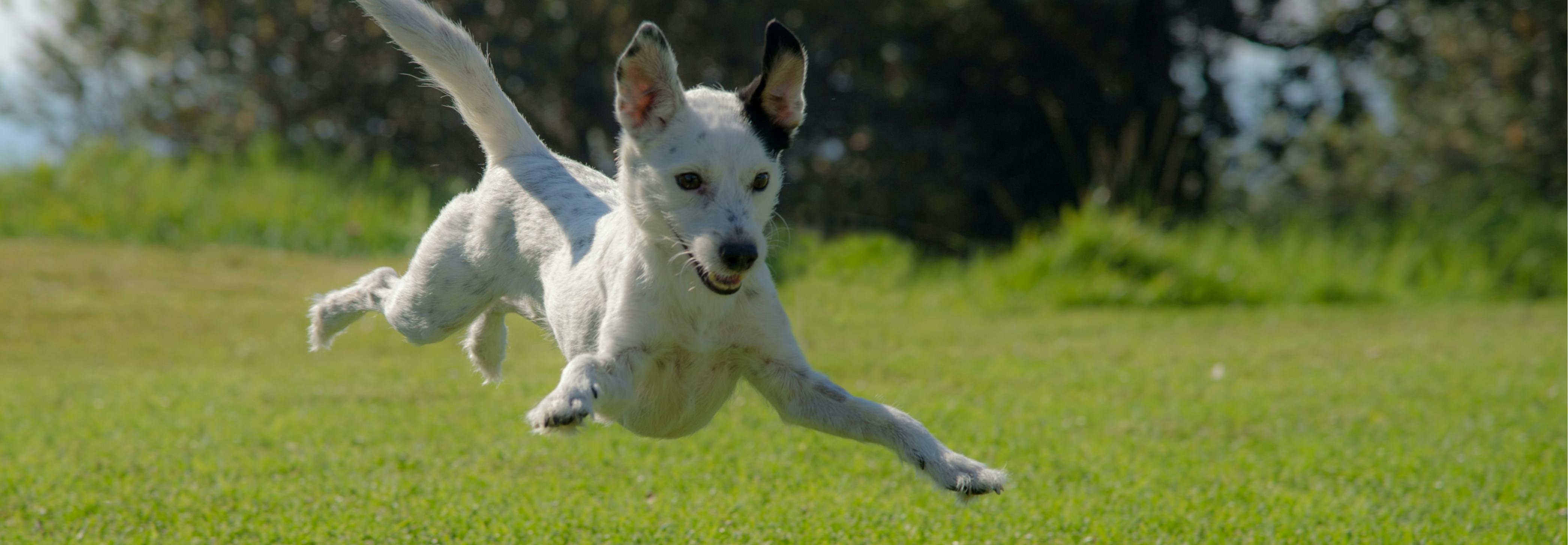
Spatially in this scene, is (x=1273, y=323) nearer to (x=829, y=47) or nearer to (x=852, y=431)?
(x=829, y=47)

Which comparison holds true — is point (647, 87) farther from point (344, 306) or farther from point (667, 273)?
point (344, 306)

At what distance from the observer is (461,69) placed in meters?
4.84

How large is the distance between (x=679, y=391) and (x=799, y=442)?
273cm

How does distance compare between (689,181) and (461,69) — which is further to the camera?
(461,69)

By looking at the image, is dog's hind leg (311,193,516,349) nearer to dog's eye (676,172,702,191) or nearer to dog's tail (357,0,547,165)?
dog's tail (357,0,547,165)

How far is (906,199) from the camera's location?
1691 cm

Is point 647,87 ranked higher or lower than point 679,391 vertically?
higher

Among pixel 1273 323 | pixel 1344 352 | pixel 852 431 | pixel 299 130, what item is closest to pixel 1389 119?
pixel 1273 323

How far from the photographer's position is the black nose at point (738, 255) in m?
3.36

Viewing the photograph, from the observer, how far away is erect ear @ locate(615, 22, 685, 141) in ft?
11.7

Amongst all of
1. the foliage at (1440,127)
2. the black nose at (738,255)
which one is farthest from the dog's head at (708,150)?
the foliage at (1440,127)

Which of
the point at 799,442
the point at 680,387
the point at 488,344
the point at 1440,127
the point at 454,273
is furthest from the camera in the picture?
the point at 1440,127

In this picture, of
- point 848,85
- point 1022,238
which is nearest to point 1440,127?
point 1022,238

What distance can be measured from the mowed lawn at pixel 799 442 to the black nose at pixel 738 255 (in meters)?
1.88
